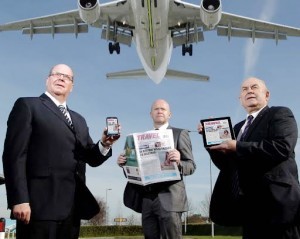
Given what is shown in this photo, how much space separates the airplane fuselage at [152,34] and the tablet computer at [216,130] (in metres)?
15.2

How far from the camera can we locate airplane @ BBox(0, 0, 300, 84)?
1838cm

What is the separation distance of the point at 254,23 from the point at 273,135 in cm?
2181

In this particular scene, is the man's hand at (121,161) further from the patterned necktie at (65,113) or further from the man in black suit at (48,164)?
the patterned necktie at (65,113)

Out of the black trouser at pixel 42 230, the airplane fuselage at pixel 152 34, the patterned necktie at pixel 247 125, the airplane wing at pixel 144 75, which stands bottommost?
the black trouser at pixel 42 230

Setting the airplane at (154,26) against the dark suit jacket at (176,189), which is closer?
the dark suit jacket at (176,189)

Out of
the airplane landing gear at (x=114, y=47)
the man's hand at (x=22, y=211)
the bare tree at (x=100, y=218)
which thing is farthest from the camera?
the bare tree at (x=100, y=218)

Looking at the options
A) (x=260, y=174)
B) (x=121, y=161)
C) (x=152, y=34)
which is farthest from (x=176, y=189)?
(x=152, y=34)

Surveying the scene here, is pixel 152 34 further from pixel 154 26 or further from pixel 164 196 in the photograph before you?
pixel 164 196

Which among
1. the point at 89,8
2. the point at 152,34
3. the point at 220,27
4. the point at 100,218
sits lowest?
the point at 100,218

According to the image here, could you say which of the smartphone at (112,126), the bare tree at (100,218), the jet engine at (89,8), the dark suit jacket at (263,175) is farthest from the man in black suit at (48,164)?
the bare tree at (100,218)

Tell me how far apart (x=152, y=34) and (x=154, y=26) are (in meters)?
0.40

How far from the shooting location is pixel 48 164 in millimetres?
3639

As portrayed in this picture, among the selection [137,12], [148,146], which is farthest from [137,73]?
[148,146]

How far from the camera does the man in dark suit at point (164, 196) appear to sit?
4.68 meters
